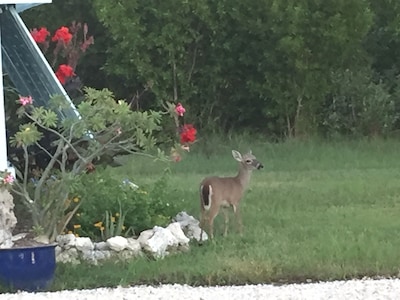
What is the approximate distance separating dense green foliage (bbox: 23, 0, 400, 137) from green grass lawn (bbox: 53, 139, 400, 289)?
2.95m

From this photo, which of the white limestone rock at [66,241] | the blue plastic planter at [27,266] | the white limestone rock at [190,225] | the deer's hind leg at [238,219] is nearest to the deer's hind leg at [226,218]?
the deer's hind leg at [238,219]

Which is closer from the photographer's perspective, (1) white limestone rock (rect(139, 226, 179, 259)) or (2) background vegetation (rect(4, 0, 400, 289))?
(1) white limestone rock (rect(139, 226, 179, 259))

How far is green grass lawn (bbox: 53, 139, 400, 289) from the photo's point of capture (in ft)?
26.8

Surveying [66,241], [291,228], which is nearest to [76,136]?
[66,241]

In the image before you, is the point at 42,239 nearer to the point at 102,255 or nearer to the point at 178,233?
the point at 102,255

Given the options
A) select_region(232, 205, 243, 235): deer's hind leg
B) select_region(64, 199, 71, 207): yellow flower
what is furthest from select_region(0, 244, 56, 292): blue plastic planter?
select_region(232, 205, 243, 235): deer's hind leg

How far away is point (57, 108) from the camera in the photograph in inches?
367

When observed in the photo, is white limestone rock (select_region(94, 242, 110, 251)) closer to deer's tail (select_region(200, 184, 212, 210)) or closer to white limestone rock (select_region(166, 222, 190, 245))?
white limestone rock (select_region(166, 222, 190, 245))

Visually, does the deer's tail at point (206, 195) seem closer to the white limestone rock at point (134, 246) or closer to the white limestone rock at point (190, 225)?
the white limestone rock at point (190, 225)

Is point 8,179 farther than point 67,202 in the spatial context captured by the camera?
No

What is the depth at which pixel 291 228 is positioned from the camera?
9.92 meters

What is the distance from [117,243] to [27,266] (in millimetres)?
1110

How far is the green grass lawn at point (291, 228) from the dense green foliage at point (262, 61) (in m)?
2.95

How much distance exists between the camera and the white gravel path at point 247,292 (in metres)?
7.43
